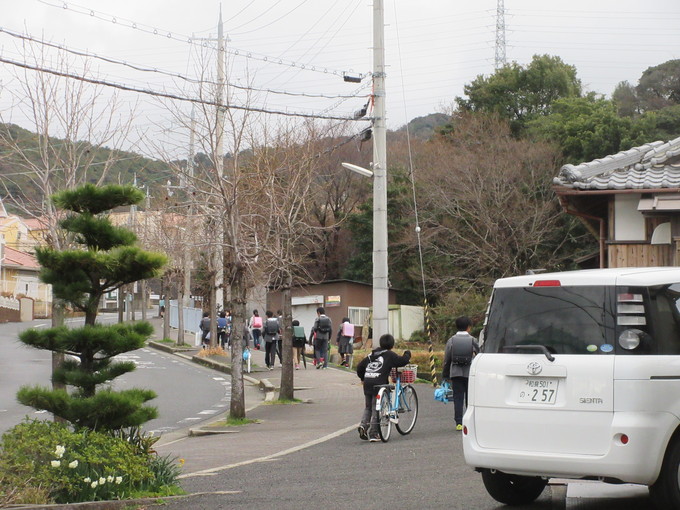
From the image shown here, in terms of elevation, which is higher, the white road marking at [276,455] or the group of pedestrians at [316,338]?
the group of pedestrians at [316,338]

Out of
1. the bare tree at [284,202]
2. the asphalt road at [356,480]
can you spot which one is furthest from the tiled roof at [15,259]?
the asphalt road at [356,480]

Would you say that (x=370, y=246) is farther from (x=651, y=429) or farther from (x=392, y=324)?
(x=651, y=429)

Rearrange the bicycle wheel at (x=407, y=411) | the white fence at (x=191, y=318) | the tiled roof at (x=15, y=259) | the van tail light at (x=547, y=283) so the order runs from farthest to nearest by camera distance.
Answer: the tiled roof at (x=15, y=259)
the white fence at (x=191, y=318)
the bicycle wheel at (x=407, y=411)
the van tail light at (x=547, y=283)

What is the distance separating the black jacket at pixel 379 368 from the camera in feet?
44.6

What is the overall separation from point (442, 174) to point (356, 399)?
19.0m

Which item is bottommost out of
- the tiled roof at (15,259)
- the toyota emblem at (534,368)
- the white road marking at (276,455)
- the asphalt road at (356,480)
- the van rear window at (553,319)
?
the white road marking at (276,455)

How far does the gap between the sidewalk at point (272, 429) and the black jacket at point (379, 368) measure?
1.25 m

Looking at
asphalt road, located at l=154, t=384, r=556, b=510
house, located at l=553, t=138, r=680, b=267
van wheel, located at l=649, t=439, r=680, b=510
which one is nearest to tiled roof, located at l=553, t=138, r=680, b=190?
house, located at l=553, t=138, r=680, b=267

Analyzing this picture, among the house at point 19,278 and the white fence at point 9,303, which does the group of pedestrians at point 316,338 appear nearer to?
the white fence at point 9,303

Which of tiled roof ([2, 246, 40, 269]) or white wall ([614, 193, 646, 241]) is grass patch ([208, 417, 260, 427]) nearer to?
white wall ([614, 193, 646, 241])

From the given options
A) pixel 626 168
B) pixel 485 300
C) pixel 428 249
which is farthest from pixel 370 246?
pixel 626 168

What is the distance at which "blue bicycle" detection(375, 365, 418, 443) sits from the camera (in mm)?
13461

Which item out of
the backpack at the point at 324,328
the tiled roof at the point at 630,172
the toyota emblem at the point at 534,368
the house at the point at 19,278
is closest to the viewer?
the toyota emblem at the point at 534,368

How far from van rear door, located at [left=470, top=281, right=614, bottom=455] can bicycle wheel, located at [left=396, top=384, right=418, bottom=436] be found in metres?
6.76
